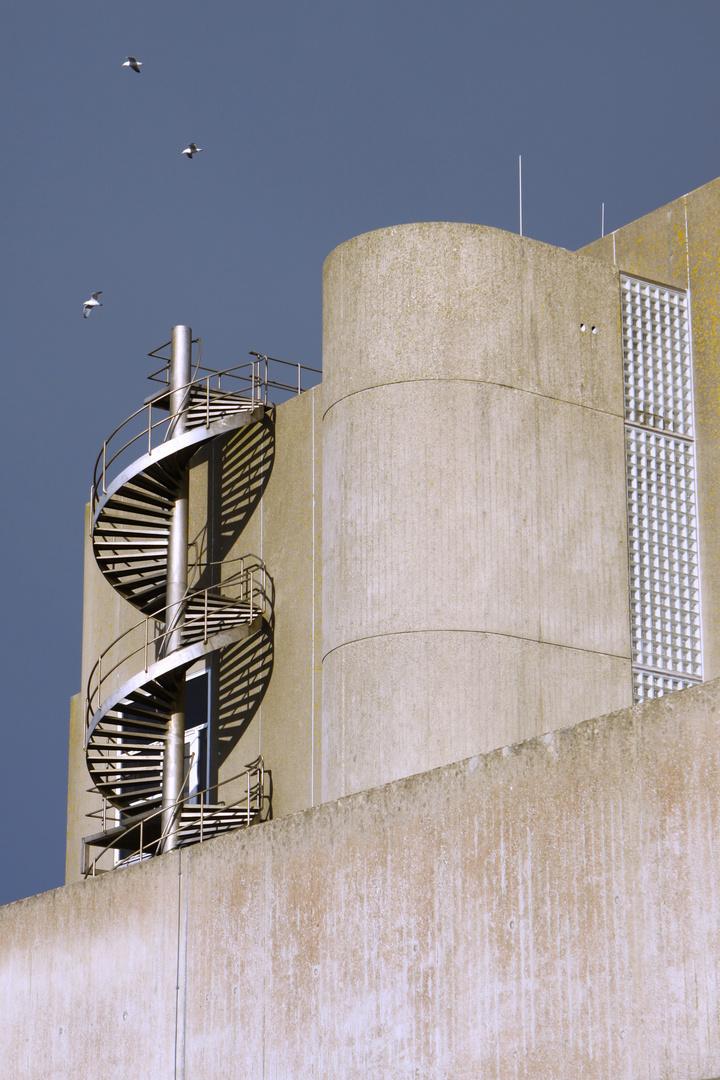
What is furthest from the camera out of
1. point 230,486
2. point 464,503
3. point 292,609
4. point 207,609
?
point 230,486

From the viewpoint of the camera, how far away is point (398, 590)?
13.7 m

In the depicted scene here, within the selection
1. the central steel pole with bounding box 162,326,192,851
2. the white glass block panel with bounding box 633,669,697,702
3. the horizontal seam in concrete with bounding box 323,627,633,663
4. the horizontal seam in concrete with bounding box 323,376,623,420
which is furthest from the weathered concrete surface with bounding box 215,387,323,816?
the white glass block panel with bounding box 633,669,697,702

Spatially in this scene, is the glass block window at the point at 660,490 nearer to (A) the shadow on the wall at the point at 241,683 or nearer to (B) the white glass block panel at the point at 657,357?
(B) the white glass block panel at the point at 657,357

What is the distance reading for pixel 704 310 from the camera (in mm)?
15039

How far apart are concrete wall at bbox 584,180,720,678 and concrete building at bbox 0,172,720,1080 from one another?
0.03 metres

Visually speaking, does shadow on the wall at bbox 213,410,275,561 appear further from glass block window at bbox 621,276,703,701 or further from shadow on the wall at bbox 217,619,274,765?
glass block window at bbox 621,276,703,701

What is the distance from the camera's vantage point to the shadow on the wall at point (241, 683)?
58.2 ft

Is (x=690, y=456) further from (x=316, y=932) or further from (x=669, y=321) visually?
(x=316, y=932)

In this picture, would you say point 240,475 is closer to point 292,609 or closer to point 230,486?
point 230,486

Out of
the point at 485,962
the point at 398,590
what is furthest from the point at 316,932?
the point at 398,590

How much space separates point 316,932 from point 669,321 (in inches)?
282

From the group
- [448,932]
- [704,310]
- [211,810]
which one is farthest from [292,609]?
[448,932]

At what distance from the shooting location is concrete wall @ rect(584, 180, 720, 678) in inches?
581

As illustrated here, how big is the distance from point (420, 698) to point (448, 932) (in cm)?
430
